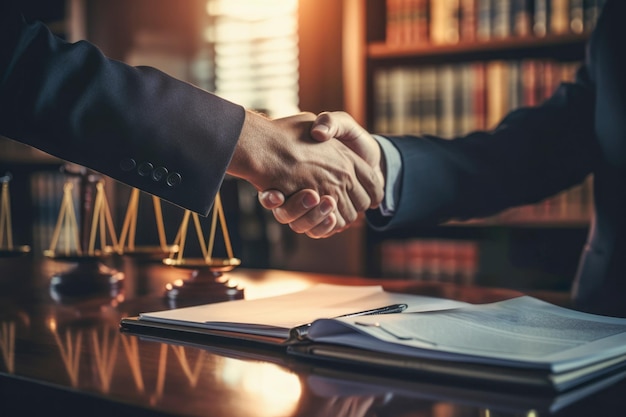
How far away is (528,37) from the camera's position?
2.22 meters

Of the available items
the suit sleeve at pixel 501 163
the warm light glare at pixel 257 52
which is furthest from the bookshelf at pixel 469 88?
the suit sleeve at pixel 501 163

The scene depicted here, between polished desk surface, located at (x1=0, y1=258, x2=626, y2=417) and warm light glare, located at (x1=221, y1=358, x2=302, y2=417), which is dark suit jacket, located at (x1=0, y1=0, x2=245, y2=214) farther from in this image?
warm light glare, located at (x1=221, y1=358, x2=302, y2=417)

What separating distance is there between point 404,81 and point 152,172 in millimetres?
1623

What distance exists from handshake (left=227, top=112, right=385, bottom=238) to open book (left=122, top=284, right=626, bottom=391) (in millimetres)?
288

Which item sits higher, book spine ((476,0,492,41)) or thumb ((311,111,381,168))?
book spine ((476,0,492,41))

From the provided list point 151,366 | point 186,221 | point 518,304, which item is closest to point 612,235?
point 518,304

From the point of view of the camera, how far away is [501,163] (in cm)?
146

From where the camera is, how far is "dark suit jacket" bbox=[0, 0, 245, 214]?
0.91 metres

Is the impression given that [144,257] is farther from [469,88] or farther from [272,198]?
[469,88]

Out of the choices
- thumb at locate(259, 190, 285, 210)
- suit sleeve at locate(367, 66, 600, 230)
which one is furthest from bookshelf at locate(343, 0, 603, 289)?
thumb at locate(259, 190, 285, 210)

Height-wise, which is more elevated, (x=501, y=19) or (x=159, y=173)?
(x=501, y=19)

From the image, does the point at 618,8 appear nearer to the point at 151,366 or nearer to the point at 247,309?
the point at 247,309

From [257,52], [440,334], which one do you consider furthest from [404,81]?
[440,334]

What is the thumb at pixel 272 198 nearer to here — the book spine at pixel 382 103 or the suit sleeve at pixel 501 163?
the suit sleeve at pixel 501 163
